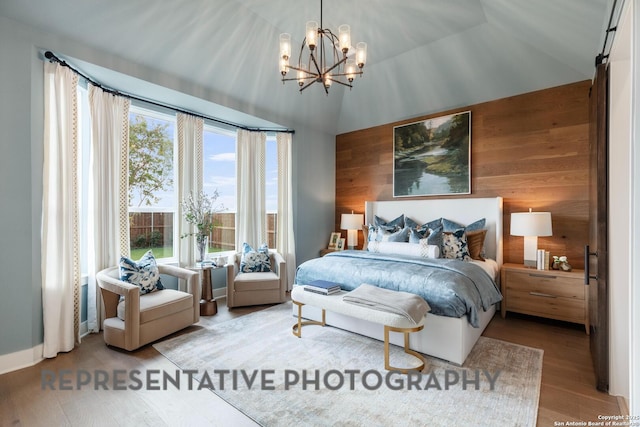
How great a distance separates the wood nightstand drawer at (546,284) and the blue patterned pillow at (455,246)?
56cm

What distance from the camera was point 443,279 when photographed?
266 cm

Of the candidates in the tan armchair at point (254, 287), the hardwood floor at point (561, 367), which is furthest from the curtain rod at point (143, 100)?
the hardwood floor at point (561, 367)

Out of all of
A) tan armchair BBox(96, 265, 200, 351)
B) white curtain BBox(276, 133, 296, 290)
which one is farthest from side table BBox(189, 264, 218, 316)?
white curtain BBox(276, 133, 296, 290)

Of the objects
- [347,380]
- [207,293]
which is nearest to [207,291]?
[207,293]

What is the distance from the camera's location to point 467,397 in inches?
81.2

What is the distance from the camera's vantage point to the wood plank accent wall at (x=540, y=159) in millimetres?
3562

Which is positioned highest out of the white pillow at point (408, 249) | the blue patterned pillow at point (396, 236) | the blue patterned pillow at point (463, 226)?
the blue patterned pillow at point (463, 226)

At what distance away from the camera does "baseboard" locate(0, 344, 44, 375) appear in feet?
7.68

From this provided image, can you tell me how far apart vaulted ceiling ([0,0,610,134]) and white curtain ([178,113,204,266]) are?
0.33m

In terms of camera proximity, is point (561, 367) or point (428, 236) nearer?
point (561, 367)

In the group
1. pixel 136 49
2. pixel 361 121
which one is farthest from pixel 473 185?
pixel 136 49

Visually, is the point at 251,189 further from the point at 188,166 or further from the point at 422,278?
the point at 422,278

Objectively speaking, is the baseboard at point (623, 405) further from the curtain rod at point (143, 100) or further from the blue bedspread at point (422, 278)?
the curtain rod at point (143, 100)

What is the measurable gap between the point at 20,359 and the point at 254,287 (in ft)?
7.19
